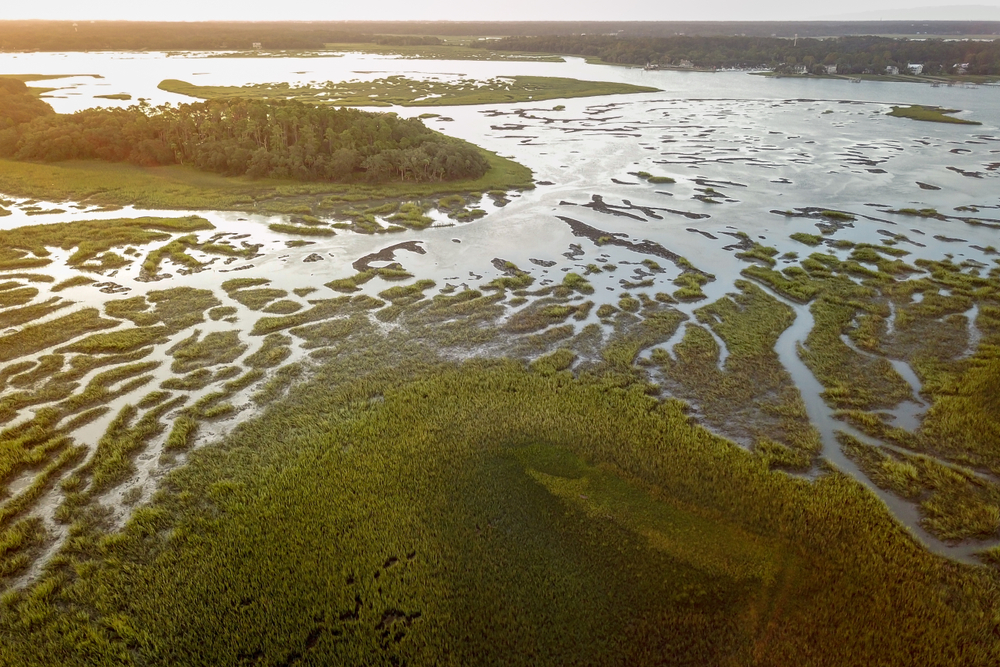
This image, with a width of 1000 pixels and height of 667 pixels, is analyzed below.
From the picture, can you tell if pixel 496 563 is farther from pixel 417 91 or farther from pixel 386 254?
pixel 417 91

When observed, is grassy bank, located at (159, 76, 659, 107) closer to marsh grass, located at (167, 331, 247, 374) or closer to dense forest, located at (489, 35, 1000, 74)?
dense forest, located at (489, 35, 1000, 74)

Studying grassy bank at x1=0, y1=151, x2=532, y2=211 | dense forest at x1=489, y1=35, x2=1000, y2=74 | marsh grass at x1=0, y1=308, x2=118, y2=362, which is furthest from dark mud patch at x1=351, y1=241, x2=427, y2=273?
dense forest at x1=489, y1=35, x2=1000, y2=74

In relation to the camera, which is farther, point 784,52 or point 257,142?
point 784,52

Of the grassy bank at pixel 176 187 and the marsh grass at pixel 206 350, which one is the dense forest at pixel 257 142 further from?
the marsh grass at pixel 206 350

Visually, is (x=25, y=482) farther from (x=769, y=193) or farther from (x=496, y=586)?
(x=769, y=193)

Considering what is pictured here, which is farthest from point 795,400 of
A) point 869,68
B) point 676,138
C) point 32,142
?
point 869,68

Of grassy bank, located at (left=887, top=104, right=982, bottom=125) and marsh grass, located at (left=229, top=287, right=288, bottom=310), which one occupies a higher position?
grassy bank, located at (left=887, top=104, right=982, bottom=125)

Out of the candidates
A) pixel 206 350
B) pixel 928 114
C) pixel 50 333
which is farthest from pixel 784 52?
pixel 50 333

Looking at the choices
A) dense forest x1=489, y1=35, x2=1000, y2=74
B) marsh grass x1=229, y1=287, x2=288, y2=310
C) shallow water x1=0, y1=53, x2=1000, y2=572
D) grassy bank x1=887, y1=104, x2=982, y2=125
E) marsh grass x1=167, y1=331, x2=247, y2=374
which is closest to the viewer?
marsh grass x1=167, y1=331, x2=247, y2=374
